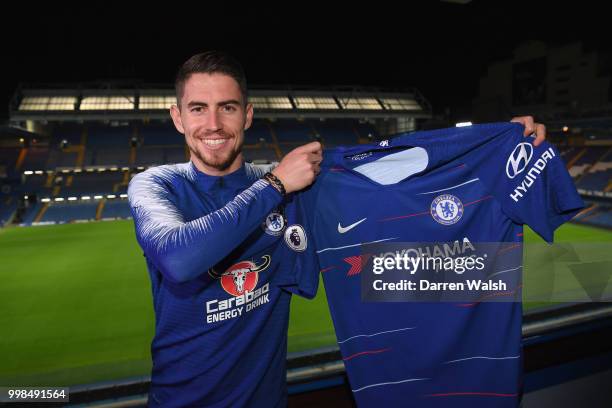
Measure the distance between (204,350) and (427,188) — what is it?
1211 mm

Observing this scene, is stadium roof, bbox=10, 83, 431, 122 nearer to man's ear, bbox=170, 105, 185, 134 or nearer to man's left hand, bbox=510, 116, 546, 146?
man's ear, bbox=170, 105, 185, 134

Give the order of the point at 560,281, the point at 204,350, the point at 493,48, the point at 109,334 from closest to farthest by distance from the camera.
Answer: the point at 204,350, the point at 560,281, the point at 109,334, the point at 493,48

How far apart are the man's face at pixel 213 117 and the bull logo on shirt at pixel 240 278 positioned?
0.39 meters

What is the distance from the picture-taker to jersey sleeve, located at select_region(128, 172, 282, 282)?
1.01 m

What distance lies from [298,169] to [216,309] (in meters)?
0.59

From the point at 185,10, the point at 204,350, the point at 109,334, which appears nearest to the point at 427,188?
the point at 204,350

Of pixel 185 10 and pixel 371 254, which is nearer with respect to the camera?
pixel 371 254

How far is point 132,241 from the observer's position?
42.7 feet

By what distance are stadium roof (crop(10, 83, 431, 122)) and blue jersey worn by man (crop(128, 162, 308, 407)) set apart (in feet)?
76.9

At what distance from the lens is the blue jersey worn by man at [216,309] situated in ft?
4.27

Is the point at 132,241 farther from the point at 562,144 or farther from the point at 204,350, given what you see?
the point at 562,144

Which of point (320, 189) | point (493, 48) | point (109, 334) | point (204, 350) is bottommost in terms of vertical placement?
point (109, 334)

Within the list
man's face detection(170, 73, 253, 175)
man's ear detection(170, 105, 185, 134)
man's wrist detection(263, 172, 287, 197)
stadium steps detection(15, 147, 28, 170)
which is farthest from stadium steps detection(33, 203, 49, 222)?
man's wrist detection(263, 172, 287, 197)

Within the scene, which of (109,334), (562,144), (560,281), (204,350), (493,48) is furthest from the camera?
(562,144)
